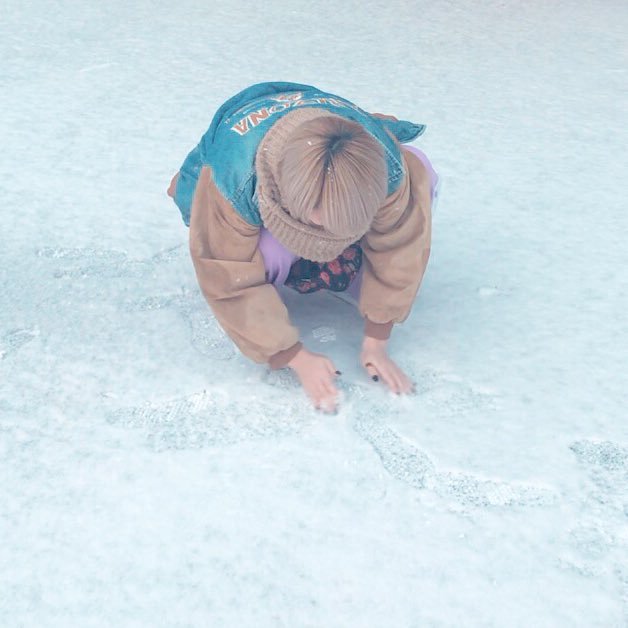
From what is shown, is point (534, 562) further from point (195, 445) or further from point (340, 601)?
point (195, 445)

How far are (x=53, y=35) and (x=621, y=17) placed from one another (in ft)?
5.44

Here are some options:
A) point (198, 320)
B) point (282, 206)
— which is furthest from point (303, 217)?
point (198, 320)

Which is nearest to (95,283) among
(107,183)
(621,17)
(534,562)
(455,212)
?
(107,183)

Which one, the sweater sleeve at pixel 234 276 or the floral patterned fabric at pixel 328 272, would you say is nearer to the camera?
the sweater sleeve at pixel 234 276

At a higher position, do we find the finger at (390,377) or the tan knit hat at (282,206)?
the tan knit hat at (282,206)

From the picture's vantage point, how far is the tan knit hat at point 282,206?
0.89m

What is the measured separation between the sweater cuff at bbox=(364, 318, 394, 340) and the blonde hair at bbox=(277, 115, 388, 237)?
24 centimetres

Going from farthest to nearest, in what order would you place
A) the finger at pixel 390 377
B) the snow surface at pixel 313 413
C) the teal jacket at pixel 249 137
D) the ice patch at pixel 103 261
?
the ice patch at pixel 103 261
the finger at pixel 390 377
the teal jacket at pixel 249 137
the snow surface at pixel 313 413

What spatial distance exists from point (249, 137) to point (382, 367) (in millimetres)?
317

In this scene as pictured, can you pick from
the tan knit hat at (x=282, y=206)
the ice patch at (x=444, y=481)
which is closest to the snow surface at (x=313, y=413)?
the ice patch at (x=444, y=481)

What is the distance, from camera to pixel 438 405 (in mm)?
1040

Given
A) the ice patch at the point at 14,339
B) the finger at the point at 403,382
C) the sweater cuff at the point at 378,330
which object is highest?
the sweater cuff at the point at 378,330

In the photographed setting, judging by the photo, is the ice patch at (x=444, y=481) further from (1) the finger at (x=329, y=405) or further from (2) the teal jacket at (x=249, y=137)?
(2) the teal jacket at (x=249, y=137)

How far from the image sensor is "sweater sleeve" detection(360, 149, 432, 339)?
3.36 feet
